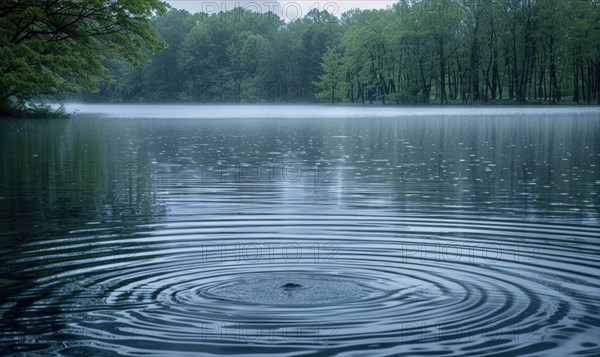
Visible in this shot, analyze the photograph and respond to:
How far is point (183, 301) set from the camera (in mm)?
8195

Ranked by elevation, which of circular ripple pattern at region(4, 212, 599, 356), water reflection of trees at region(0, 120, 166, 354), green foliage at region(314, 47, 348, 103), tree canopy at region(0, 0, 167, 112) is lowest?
circular ripple pattern at region(4, 212, 599, 356)

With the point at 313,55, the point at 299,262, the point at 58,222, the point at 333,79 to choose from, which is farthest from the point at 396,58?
the point at 299,262

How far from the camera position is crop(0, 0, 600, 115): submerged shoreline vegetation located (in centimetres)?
3588

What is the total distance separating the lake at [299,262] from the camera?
7.05 m

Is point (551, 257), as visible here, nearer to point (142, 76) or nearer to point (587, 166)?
point (587, 166)

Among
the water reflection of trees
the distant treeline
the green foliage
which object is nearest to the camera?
the water reflection of trees

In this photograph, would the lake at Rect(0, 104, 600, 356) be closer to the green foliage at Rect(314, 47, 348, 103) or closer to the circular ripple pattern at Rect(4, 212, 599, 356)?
the circular ripple pattern at Rect(4, 212, 599, 356)

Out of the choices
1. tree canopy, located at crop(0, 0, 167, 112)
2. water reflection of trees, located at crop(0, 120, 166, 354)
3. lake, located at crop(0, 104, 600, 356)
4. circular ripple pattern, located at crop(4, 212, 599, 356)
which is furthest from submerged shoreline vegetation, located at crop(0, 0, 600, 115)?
circular ripple pattern, located at crop(4, 212, 599, 356)

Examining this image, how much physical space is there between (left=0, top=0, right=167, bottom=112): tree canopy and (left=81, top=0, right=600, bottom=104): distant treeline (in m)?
60.9

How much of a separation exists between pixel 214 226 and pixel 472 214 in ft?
15.8

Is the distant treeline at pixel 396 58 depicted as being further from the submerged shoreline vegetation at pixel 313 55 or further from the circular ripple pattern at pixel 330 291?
the circular ripple pattern at pixel 330 291

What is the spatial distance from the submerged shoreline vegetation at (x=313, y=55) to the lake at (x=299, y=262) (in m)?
14.6

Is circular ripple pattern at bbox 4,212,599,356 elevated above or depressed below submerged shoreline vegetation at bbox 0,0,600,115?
below

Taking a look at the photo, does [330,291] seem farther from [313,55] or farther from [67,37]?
[313,55]
